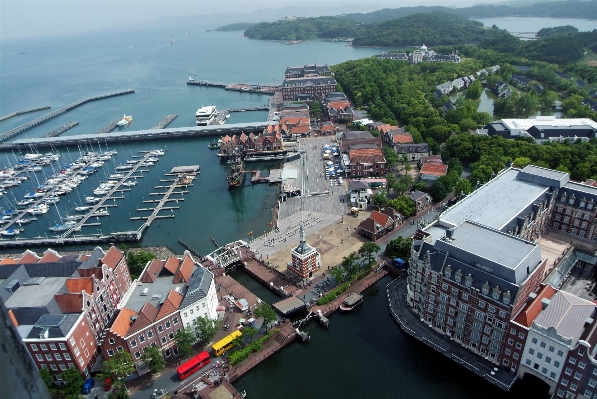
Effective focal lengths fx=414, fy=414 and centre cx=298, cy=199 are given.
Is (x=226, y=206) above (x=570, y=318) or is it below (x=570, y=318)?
below

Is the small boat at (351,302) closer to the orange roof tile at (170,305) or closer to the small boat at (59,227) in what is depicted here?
the orange roof tile at (170,305)

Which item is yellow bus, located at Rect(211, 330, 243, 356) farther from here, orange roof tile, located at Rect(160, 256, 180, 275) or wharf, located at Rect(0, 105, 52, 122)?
wharf, located at Rect(0, 105, 52, 122)

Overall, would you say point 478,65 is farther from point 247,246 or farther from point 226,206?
point 247,246

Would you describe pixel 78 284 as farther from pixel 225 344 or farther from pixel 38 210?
pixel 38 210

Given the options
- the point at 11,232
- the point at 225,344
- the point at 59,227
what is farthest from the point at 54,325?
the point at 11,232

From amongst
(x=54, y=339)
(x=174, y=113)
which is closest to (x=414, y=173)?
(x=54, y=339)

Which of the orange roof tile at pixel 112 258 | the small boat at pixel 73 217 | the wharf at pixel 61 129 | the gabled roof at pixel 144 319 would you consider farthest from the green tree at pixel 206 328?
the wharf at pixel 61 129
